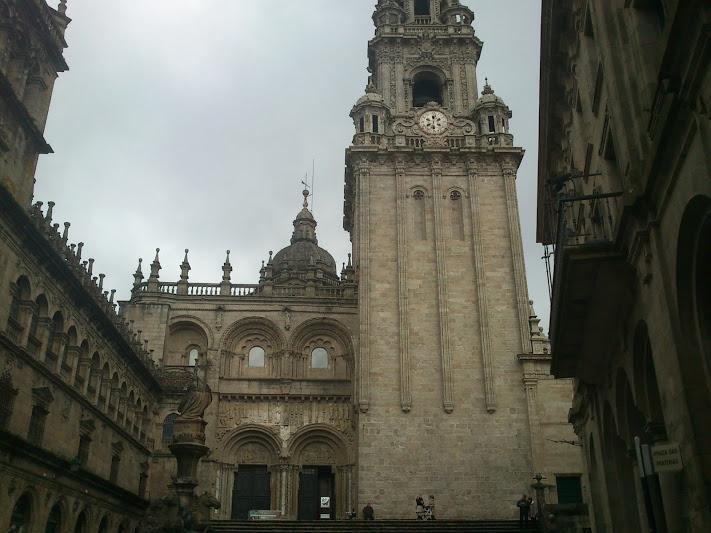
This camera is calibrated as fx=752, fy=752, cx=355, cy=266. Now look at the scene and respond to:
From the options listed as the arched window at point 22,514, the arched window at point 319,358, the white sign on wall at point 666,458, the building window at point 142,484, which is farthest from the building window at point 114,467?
the white sign on wall at point 666,458

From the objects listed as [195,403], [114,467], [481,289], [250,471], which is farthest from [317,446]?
[195,403]

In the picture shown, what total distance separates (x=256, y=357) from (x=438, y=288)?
38.9 feet

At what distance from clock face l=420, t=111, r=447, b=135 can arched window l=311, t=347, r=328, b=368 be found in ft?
47.7

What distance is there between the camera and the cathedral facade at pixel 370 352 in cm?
3019

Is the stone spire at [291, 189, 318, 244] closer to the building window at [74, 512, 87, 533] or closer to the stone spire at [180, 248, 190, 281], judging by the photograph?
the stone spire at [180, 248, 190, 281]

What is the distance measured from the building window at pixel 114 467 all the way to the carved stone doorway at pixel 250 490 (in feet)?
27.2

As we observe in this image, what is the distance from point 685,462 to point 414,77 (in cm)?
4041

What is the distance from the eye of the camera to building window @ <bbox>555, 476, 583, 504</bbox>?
36219 mm

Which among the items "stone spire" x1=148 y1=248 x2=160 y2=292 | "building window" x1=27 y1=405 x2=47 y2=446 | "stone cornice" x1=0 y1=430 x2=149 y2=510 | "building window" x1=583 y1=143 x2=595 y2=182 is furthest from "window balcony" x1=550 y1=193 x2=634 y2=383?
"stone spire" x1=148 y1=248 x2=160 y2=292

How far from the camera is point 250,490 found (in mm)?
40812

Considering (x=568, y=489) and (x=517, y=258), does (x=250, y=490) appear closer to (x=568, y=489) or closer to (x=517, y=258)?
(x=568, y=489)

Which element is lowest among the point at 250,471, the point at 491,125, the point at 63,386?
the point at 250,471

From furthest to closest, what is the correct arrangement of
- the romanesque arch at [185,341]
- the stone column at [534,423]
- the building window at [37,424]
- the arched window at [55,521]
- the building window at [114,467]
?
the romanesque arch at [185,341] < the stone column at [534,423] < the building window at [114,467] < the arched window at [55,521] < the building window at [37,424]

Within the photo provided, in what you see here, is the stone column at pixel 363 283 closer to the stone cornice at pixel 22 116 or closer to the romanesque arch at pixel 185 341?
the romanesque arch at pixel 185 341
